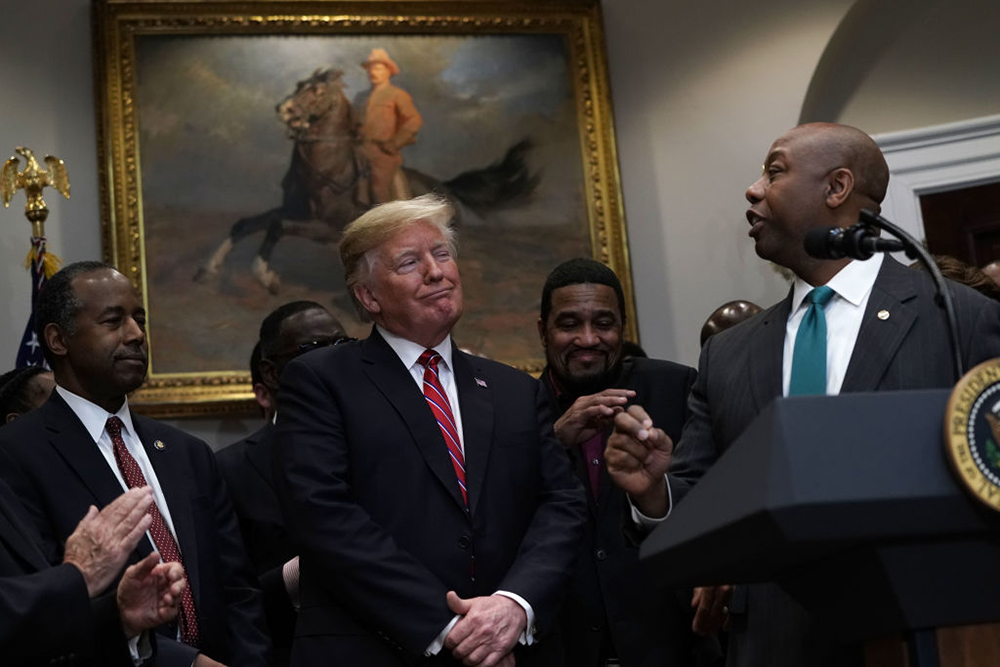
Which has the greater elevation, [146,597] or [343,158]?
[343,158]

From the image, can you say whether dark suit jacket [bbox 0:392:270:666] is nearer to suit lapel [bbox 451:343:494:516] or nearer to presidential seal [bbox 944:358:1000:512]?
suit lapel [bbox 451:343:494:516]

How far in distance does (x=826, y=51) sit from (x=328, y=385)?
5098 millimetres

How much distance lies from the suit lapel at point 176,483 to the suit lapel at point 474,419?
0.88 metres

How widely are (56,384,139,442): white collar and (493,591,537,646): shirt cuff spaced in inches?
52.8

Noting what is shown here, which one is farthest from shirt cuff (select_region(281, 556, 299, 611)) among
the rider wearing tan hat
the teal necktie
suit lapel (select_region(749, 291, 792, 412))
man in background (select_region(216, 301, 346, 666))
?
the rider wearing tan hat

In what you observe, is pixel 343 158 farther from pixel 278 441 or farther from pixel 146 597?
pixel 146 597

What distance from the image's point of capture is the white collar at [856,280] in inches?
123

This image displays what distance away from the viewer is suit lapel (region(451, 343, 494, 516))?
11.5ft

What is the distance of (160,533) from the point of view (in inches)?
148

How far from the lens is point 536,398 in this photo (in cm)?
383

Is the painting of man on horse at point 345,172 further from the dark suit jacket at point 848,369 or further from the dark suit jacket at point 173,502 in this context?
the dark suit jacket at point 848,369

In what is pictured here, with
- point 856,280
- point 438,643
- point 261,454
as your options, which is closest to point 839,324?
point 856,280

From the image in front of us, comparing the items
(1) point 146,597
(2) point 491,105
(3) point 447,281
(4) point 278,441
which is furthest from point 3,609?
(2) point 491,105

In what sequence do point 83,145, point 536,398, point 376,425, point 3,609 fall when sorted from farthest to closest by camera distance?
point 83,145 → point 536,398 → point 376,425 → point 3,609
